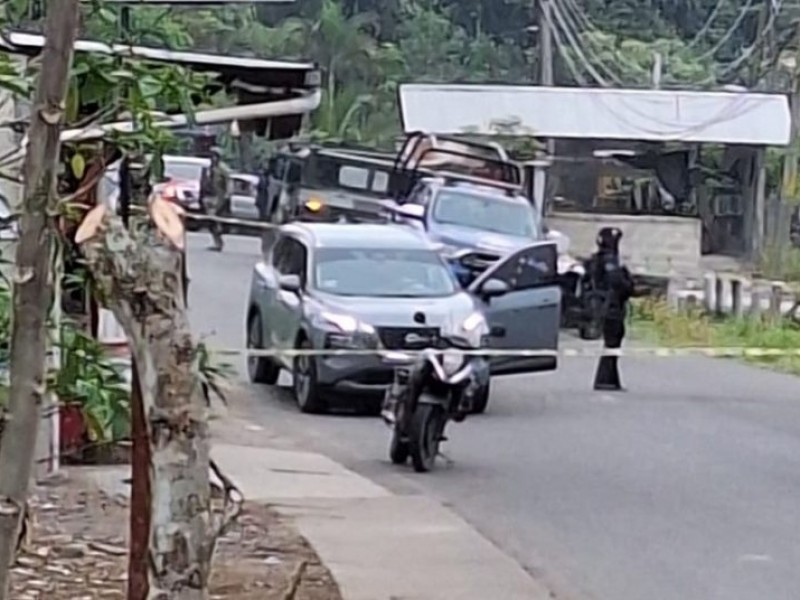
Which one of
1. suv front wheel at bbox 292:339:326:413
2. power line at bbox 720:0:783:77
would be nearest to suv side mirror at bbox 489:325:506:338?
suv front wheel at bbox 292:339:326:413

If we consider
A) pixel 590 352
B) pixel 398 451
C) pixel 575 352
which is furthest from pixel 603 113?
pixel 398 451

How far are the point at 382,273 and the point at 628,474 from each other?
16.0 feet

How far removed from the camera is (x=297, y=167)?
30.7 meters

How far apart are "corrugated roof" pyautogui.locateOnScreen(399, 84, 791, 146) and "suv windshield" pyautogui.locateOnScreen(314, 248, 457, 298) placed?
14.4 metres

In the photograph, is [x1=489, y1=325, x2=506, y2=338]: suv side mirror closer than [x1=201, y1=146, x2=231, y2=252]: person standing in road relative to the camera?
Yes

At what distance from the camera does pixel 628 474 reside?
13.0 metres

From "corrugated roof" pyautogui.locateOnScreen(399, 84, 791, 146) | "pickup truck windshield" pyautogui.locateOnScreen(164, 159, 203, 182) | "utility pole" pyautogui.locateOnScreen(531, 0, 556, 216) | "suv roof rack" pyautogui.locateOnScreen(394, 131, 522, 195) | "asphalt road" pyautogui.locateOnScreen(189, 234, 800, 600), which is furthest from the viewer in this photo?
"utility pole" pyautogui.locateOnScreen(531, 0, 556, 216)

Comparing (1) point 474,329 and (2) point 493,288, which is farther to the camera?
(2) point 493,288

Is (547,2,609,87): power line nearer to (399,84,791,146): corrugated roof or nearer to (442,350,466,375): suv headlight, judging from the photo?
(399,84,791,146): corrugated roof

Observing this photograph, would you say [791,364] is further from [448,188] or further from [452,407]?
[452,407]

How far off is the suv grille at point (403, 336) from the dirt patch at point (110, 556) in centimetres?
498

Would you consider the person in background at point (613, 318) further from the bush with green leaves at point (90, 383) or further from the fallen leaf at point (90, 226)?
the fallen leaf at point (90, 226)

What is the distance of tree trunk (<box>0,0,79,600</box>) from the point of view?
2619mm

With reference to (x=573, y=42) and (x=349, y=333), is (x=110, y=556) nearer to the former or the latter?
(x=349, y=333)
